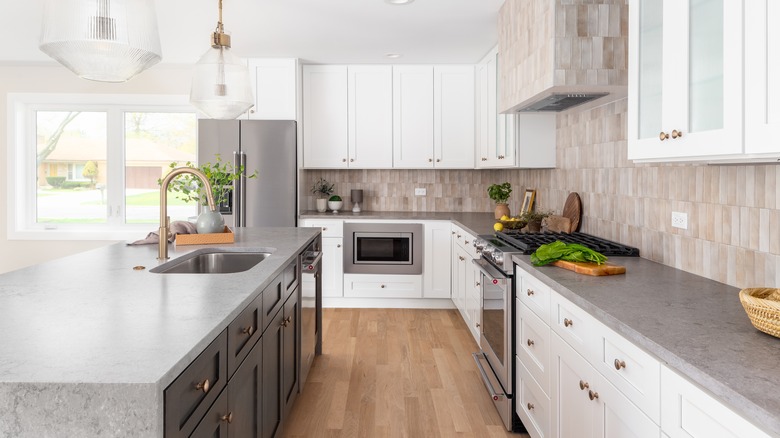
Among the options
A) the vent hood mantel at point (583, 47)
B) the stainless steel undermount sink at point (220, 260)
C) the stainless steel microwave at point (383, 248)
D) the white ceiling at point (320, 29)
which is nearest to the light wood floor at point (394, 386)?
the stainless steel microwave at point (383, 248)

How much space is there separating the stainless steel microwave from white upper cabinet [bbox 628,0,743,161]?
3.21 meters

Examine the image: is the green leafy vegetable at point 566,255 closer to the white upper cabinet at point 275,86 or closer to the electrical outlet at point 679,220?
the electrical outlet at point 679,220

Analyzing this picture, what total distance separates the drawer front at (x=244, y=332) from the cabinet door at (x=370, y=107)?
3513 mm

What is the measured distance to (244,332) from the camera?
1.72 meters

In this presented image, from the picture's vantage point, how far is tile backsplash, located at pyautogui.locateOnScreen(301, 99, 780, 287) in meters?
1.80

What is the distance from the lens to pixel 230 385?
1557mm

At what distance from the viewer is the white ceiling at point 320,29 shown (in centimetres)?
363

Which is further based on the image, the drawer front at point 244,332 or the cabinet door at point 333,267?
the cabinet door at point 333,267

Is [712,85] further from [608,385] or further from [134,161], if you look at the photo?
[134,161]

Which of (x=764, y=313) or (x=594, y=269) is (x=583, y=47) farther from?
(x=764, y=313)

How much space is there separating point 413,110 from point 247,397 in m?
3.95

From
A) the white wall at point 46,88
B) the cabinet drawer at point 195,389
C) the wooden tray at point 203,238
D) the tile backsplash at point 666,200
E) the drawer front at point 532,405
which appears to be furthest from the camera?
the white wall at point 46,88

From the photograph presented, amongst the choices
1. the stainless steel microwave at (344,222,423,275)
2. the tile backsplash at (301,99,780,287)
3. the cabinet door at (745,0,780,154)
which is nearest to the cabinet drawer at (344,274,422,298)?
the stainless steel microwave at (344,222,423,275)

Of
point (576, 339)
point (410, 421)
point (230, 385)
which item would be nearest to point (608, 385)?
point (576, 339)
